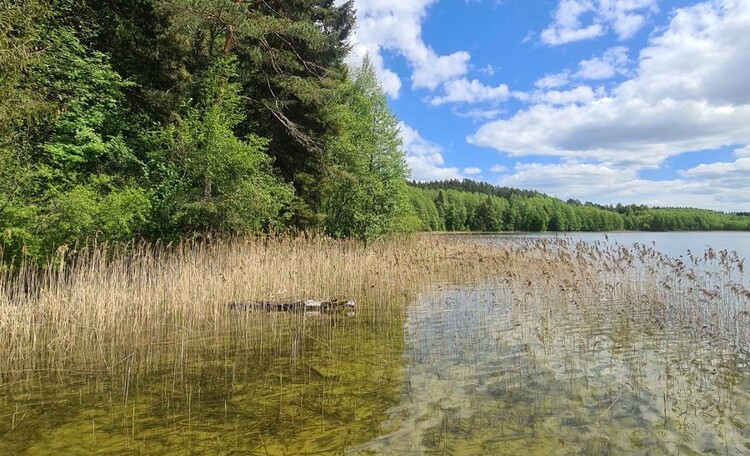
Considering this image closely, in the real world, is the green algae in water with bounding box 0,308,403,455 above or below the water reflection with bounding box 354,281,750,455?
above

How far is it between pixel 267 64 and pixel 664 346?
47.0 feet

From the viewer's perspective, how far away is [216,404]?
4.25 m

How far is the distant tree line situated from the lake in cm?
7043

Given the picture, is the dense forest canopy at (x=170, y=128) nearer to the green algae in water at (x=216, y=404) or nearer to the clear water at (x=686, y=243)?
the green algae in water at (x=216, y=404)

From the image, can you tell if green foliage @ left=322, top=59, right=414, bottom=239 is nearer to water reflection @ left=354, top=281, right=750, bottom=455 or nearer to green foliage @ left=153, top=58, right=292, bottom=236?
green foliage @ left=153, top=58, right=292, bottom=236

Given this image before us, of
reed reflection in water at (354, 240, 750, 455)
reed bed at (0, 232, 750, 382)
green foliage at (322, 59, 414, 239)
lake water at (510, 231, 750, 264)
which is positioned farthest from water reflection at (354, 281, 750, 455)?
green foliage at (322, 59, 414, 239)

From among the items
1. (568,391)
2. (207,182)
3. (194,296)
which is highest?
(207,182)

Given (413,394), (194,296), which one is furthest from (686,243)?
(194,296)

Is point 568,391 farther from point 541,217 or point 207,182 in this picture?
point 541,217

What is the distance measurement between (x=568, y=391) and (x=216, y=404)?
12.6 ft

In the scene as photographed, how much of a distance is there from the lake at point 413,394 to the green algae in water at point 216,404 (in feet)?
0.06

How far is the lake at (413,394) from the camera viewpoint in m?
3.53

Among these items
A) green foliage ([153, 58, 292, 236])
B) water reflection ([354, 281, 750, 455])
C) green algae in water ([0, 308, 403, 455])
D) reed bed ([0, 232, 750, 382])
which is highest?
green foliage ([153, 58, 292, 236])

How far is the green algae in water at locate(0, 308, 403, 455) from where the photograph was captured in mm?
3482
